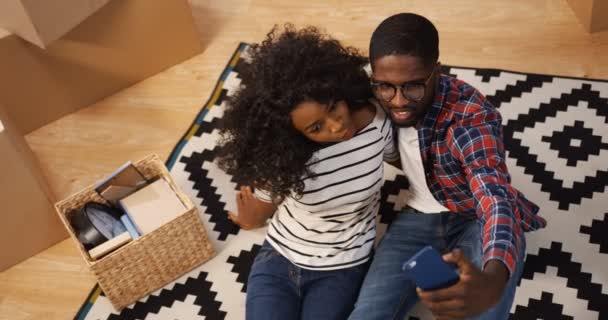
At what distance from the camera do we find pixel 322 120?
4.53ft

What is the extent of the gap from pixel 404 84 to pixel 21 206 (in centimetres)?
111

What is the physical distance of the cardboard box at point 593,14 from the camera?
2158 millimetres

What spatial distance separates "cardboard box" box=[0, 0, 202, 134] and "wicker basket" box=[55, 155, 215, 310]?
0.52 metres

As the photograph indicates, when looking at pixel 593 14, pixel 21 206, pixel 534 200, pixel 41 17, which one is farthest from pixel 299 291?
pixel 593 14

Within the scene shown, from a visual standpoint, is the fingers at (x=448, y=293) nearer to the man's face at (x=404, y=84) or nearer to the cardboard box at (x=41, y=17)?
the man's face at (x=404, y=84)

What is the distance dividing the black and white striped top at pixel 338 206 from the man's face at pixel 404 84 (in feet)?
0.36

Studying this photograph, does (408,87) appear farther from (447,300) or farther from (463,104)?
(447,300)

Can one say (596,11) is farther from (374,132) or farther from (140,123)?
(140,123)

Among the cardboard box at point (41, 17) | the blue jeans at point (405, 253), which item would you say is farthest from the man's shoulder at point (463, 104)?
the cardboard box at point (41, 17)

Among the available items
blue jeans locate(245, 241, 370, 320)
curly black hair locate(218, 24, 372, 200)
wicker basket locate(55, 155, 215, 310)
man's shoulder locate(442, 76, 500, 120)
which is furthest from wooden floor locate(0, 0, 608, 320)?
man's shoulder locate(442, 76, 500, 120)

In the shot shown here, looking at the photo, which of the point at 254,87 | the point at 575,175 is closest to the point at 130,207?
the point at 254,87

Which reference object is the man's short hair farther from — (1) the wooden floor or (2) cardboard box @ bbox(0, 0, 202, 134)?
(2) cardboard box @ bbox(0, 0, 202, 134)

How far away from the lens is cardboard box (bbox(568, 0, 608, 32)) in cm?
216

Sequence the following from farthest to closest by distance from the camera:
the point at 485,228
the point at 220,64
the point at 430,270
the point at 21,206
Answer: the point at 220,64
the point at 21,206
the point at 485,228
the point at 430,270
